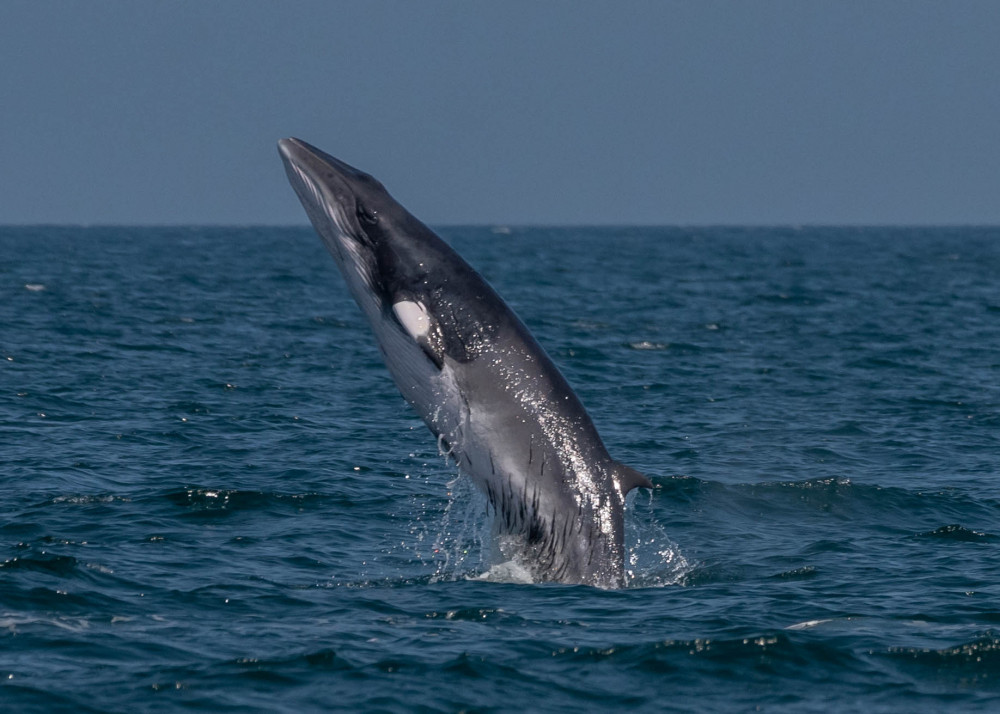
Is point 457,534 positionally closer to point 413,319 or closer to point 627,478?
point 627,478

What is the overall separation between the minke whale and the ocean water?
1222 mm

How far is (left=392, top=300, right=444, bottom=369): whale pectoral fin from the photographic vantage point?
43.4 ft

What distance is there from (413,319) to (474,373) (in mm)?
771

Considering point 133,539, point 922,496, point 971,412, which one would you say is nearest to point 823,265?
point 971,412

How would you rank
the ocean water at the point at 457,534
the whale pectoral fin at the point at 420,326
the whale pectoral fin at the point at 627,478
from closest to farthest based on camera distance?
the ocean water at the point at 457,534 < the whale pectoral fin at the point at 420,326 < the whale pectoral fin at the point at 627,478

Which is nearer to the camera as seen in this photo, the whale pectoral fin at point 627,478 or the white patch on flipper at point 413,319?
the white patch on flipper at point 413,319

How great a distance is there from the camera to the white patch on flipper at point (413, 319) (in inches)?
521

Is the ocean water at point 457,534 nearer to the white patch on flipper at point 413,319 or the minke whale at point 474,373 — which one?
the minke whale at point 474,373
